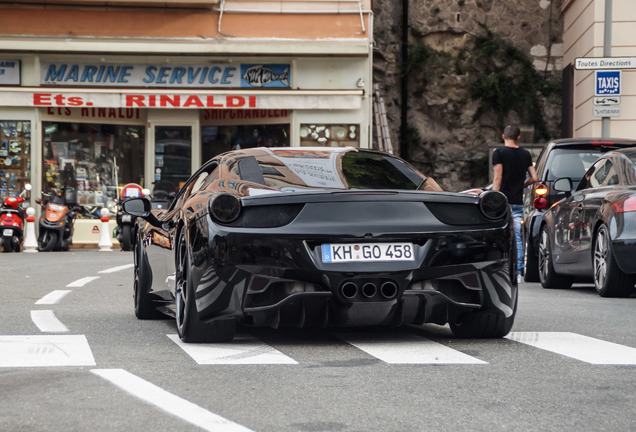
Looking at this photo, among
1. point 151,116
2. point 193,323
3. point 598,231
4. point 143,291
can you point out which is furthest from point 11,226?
point 193,323

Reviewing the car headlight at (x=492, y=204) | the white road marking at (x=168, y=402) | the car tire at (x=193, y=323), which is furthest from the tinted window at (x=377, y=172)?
the white road marking at (x=168, y=402)

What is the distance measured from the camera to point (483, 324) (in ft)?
22.9

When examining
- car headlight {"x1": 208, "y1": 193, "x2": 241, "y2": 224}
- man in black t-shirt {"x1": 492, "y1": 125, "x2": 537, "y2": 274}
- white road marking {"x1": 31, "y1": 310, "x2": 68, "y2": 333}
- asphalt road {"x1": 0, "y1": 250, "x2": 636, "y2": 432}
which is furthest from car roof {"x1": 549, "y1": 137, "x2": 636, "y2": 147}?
car headlight {"x1": 208, "y1": 193, "x2": 241, "y2": 224}

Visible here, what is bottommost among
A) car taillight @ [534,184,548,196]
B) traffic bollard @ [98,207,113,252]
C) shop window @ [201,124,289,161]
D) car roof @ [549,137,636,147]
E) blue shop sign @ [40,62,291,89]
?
traffic bollard @ [98,207,113,252]

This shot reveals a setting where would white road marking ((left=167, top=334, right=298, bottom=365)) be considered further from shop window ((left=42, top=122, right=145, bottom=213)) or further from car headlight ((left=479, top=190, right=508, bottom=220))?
shop window ((left=42, top=122, right=145, bottom=213))

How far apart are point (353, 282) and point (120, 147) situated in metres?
22.0

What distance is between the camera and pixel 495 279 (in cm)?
677

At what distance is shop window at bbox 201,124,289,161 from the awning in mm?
780

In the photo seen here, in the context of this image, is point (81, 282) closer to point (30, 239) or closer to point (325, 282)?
point (325, 282)

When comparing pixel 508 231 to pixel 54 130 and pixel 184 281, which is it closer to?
pixel 184 281

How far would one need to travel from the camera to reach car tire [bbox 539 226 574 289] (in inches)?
501

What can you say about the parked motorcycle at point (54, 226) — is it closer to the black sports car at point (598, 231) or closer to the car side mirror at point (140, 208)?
the black sports car at point (598, 231)

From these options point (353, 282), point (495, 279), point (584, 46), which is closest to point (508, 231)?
point (495, 279)

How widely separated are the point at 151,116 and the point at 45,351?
70.9 ft
